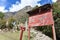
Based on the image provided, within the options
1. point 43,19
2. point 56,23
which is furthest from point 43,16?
point 56,23

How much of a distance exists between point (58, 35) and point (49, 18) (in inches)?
260

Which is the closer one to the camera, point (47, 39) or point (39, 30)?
point (47, 39)

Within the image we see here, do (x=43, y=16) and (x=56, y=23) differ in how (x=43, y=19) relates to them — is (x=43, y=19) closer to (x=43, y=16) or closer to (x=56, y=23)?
(x=43, y=16)

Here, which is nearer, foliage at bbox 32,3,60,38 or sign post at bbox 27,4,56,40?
sign post at bbox 27,4,56,40

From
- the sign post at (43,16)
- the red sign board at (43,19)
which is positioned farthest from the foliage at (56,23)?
the red sign board at (43,19)

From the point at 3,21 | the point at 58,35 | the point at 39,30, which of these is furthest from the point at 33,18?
the point at 3,21

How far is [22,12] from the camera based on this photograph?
20.5 metres

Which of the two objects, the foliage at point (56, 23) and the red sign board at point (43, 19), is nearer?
the red sign board at point (43, 19)

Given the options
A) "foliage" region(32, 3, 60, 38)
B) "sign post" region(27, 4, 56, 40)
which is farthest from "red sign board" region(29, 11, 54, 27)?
"foliage" region(32, 3, 60, 38)

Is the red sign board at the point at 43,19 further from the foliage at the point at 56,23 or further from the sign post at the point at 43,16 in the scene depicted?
the foliage at the point at 56,23

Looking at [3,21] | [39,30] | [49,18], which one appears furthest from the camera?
[3,21]

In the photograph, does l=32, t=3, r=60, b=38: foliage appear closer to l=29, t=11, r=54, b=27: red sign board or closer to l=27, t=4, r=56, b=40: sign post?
l=27, t=4, r=56, b=40: sign post

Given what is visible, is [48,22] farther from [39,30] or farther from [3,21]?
[3,21]

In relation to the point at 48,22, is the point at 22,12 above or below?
above
